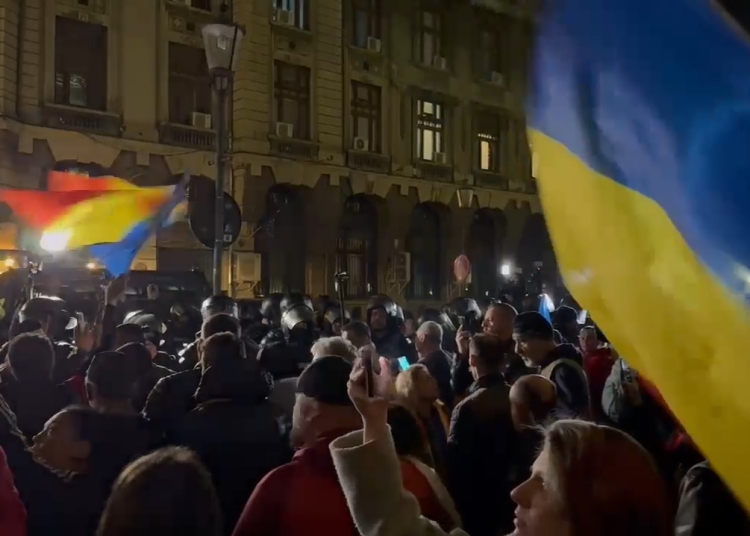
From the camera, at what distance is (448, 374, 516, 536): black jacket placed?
3457mm

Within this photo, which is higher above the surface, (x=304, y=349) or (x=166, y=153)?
(x=166, y=153)

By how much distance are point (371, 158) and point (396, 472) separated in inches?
810

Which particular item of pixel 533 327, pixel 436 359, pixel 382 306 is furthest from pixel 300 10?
pixel 533 327

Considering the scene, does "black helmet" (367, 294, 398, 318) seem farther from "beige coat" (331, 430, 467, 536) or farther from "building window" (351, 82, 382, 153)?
"building window" (351, 82, 382, 153)

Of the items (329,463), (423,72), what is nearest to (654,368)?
(329,463)

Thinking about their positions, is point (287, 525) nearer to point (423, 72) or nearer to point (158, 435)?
point (158, 435)

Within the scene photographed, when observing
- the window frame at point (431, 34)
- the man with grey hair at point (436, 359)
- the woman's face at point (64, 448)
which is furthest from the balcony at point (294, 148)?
the woman's face at point (64, 448)

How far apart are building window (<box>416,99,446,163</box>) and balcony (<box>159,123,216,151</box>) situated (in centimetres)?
742

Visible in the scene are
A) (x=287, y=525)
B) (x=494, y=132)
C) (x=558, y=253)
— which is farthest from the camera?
(x=494, y=132)

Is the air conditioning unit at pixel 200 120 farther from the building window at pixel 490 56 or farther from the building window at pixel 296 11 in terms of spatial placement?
the building window at pixel 490 56

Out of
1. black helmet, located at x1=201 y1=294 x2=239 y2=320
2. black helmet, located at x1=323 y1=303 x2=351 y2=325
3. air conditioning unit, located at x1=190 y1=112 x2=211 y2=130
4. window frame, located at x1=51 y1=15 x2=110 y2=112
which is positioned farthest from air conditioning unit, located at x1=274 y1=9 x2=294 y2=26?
black helmet, located at x1=201 y1=294 x2=239 y2=320

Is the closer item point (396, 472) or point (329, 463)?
point (396, 472)

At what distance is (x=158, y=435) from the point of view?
11.2 feet

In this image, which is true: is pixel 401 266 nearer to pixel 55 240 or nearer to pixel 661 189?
pixel 55 240
